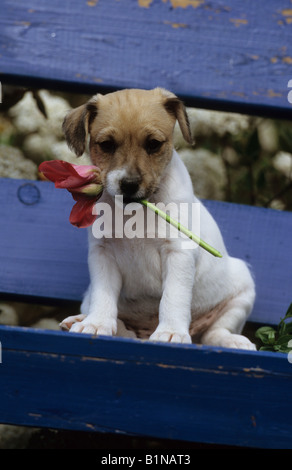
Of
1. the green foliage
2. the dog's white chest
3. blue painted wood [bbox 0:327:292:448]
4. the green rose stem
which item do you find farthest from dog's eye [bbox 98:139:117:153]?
the green foliage

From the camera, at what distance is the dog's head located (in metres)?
2.27

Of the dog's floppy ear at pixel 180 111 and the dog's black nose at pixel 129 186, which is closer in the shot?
the dog's black nose at pixel 129 186

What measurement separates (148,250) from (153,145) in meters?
0.41

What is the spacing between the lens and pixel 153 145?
239 cm

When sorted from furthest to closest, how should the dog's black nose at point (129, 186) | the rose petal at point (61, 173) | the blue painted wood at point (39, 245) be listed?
the blue painted wood at point (39, 245) < the dog's black nose at point (129, 186) < the rose petal at point (61, 173)

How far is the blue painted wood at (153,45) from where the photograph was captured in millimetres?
3338

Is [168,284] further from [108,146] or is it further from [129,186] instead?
[108,146]

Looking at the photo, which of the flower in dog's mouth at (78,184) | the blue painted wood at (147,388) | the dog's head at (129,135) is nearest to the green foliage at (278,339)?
the blue painted wood at (147,388)

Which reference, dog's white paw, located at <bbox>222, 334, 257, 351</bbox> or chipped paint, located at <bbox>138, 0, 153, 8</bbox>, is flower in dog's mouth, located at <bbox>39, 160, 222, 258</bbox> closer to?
dog's white paw, located at <bbox>222, 334, 257, 351</bbox>

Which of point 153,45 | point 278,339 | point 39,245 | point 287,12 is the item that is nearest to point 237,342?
point 278,339

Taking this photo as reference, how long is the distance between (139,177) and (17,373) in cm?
80

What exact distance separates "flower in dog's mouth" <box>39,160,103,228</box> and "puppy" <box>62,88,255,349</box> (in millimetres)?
90

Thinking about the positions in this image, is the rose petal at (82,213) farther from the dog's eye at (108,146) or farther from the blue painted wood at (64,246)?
the blue painted wood at (64,246)

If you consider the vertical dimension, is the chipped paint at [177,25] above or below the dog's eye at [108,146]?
above
